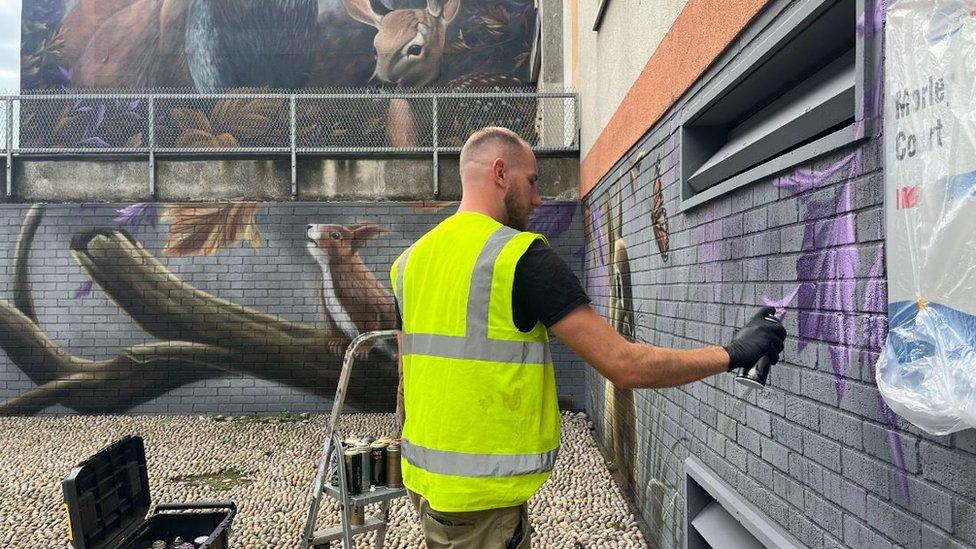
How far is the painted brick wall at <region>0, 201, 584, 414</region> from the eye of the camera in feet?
28.4

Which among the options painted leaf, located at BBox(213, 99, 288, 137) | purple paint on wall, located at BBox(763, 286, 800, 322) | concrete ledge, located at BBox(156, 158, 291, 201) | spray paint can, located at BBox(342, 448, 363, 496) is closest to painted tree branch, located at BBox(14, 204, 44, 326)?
concrete ledge, located at BBox(156, 158, 291, 201)

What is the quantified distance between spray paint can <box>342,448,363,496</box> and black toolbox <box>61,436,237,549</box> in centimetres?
71

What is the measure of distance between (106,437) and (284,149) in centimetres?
401

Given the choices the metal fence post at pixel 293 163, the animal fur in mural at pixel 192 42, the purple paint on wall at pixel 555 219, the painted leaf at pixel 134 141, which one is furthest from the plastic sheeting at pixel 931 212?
the animal fur in mural at pixel 192 42

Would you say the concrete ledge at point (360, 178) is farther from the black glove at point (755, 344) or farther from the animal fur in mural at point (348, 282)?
the black glove at point (755, 344)

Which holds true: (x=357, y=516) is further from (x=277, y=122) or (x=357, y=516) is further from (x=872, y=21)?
(x=277, y=122)

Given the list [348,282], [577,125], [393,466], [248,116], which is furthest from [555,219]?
[248,116]

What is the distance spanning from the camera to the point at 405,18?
12852 mm

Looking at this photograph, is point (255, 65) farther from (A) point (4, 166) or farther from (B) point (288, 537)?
(B) point (288, 537)

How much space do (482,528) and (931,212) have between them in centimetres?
146

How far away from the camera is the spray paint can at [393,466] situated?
3732 mm

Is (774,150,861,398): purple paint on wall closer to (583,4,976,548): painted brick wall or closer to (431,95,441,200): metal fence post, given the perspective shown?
(583,4,976,548): painted brick wall

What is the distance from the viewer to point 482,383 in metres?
2.01

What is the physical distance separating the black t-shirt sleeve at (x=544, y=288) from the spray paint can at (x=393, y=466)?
2.03m
